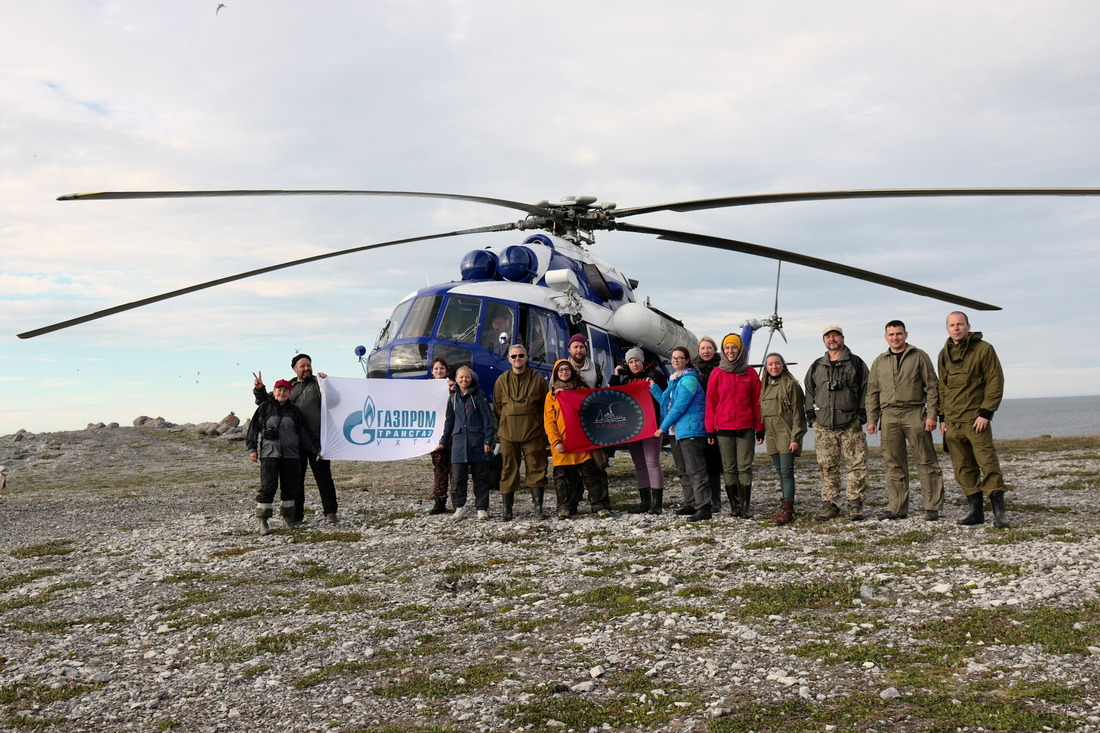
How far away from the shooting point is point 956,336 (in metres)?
9.23

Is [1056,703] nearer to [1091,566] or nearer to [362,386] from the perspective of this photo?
[1091,566]

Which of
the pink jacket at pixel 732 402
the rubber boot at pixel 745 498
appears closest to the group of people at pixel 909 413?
the pink jacket at pixel 732 402

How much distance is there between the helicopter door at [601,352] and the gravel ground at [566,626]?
15.8ft

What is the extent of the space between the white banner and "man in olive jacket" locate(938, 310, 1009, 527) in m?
7.34

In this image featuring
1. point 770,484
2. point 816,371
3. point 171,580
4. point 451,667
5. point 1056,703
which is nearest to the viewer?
point 1056,703

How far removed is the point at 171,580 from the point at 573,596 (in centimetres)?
457

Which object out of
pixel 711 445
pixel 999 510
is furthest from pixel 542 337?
pixel 999 510

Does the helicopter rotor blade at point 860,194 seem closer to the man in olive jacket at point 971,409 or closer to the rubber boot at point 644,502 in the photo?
the man in olive jacket at point 971,409


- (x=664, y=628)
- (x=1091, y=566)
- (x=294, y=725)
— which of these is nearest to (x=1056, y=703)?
(x=664, y=628)

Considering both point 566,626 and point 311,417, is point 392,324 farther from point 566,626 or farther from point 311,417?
point 566,626

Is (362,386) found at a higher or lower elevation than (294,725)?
higher

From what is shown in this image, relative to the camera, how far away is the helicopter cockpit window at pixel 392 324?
14312 millimetres

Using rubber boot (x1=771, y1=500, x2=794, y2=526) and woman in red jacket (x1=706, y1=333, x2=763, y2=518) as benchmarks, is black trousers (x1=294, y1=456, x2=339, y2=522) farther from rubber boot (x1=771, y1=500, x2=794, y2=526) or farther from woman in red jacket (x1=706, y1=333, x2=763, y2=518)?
rubber boot (x1=771, y1=500, x2=794, y2=526)

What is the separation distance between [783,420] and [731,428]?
689mm
